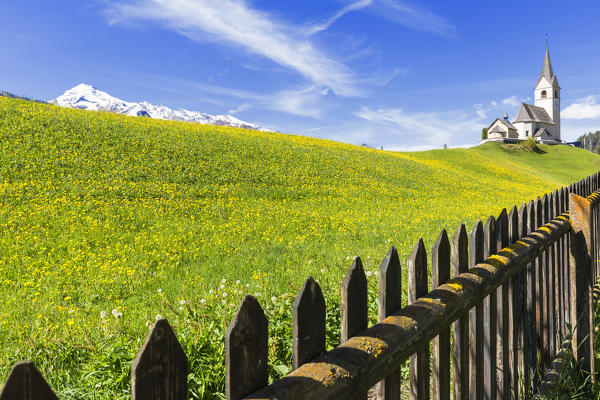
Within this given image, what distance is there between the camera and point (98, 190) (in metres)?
13.9

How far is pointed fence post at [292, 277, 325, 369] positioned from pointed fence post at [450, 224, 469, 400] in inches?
35.6

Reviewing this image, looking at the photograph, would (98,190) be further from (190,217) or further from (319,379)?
(319,379)

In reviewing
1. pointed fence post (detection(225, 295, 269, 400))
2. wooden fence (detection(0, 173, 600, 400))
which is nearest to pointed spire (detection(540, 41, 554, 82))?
wooden fence (detection(0, 173, 600, 400))

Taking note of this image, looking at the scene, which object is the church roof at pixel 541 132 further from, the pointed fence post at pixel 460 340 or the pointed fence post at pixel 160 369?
the pointed fence post at pixel 160 369

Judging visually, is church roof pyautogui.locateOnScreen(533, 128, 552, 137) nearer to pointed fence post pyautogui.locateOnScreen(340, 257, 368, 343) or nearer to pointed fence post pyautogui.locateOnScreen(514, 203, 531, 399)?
pointed fence post pyautogui.locateOnScreen(514, 203, 531, 399)

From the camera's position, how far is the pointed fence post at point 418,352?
1.51 m

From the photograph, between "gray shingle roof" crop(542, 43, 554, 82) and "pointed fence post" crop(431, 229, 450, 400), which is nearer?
"pointed fence post" crop(431, 229, 450, 400)

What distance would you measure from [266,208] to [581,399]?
12.1 metres

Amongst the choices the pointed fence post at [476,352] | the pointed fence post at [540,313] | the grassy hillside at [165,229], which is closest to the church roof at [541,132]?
the grassy hillside at [165,229]

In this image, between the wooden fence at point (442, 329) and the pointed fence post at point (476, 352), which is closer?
the wooden fence at point (442, 329)

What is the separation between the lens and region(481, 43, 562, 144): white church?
83.9 m

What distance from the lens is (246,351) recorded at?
3.15 ft

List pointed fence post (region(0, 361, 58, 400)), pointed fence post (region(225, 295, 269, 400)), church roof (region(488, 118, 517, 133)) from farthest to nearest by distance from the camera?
church roof (region(488, 118, 517, 133)) < pointed fence post (region(225, 295, 269, 400)) < pointed fence post (region(0, 361, 58, 400))

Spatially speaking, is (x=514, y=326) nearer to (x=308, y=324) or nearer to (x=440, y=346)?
(x=440, y=346)
